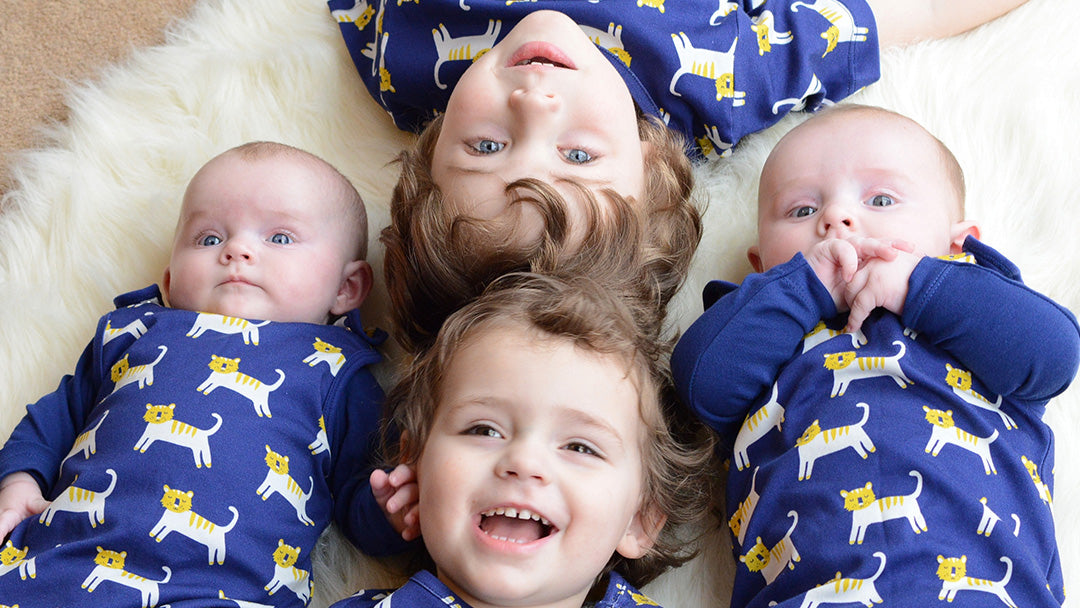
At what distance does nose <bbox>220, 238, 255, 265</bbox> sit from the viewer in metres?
1.40

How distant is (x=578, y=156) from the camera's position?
139 centimetres

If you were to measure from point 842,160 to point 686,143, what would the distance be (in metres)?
0.32

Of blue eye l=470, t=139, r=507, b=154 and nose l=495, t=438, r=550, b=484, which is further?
blue eye l=470, t=139, r=507, b=154

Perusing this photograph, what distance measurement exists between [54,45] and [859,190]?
1461 mm

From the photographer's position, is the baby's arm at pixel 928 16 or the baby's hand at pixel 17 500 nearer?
the baby's hand at pixel 17 500

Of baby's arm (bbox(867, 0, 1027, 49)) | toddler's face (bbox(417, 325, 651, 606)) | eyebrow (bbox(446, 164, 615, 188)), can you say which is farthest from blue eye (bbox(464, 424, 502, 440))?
baby's arm (bbox(867, 0, 1027, 49))

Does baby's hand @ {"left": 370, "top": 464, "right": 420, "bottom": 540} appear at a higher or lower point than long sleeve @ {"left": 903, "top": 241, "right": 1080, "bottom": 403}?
lower

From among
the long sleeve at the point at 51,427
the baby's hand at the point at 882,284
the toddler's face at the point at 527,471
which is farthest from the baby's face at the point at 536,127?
the long sleeve at the point at 51,427

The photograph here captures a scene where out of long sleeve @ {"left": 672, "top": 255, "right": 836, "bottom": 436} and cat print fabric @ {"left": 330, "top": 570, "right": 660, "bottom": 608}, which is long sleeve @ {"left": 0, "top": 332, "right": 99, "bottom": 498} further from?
long sleeve @ {"left": 672, "top": 255, "right": 836, "bottom": 436}

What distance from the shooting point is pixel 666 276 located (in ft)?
4.75

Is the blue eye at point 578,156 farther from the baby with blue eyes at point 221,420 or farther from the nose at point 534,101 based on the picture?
the baby with blue eyes at point 221,420

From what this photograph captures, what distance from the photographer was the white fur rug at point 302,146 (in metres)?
1.50

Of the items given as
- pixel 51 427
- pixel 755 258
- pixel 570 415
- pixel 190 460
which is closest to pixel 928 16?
pixel 755 258

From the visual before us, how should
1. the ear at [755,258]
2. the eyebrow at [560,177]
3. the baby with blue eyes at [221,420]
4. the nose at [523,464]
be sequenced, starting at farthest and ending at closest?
→ 1. the ear at [755,258]
2. the eyebrow at [560,177]
3. the baby with blue eyes at [221,420]
4. the nose at [523,464]
